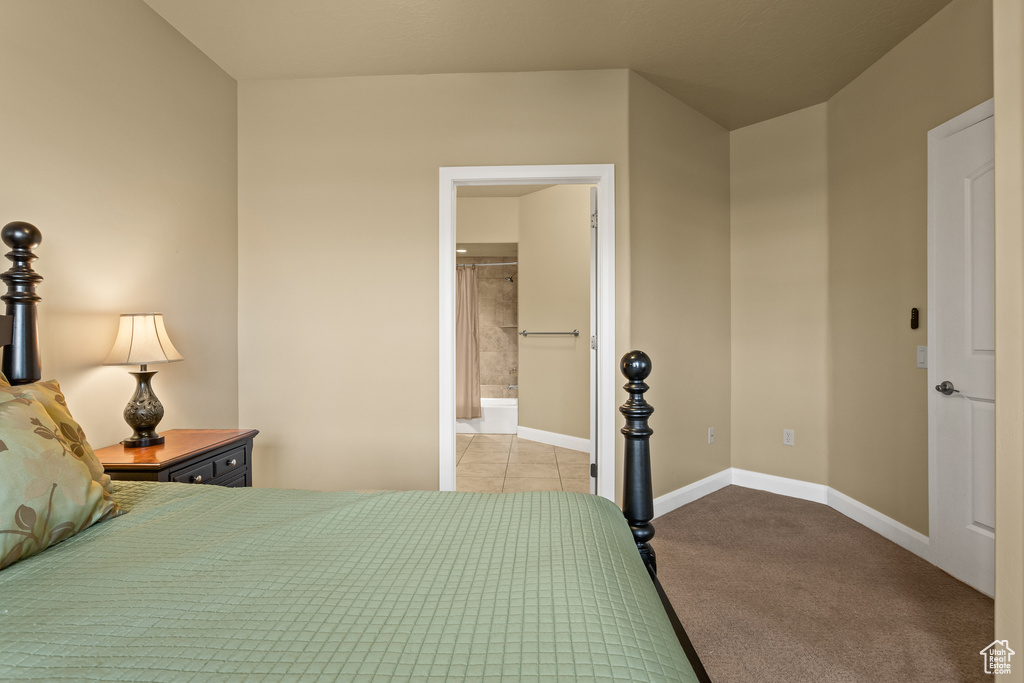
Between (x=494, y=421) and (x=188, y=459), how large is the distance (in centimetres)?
410

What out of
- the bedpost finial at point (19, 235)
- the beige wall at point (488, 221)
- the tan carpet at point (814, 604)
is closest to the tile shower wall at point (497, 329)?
the beige wall at point (488, 221)

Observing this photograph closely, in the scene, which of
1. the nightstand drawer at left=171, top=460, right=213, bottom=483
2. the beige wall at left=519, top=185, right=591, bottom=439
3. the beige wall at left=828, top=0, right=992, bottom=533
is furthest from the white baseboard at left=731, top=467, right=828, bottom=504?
the nightstand drawer at left=171, top=460, right=213, bottom=483

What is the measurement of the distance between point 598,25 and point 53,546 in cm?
292

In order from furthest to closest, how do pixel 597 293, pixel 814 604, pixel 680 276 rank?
1. pixel 680 276
2. pixel 597 293
3. pixel 814 604

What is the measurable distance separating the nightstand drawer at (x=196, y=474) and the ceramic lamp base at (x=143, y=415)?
0.78 ft

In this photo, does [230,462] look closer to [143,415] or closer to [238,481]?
[238,481]

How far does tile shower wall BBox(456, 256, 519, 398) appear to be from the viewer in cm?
674

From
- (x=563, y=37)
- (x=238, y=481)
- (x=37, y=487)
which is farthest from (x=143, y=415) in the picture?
(x=563, y=37)

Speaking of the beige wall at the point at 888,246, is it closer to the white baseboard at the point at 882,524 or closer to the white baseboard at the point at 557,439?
the white baseboard at the point at 882,524

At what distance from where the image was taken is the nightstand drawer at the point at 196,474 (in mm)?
2029

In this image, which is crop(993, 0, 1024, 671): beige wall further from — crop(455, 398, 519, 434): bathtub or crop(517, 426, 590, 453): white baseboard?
crop(455, 398, 519, 434): bathtub

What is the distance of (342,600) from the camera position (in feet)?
2.83

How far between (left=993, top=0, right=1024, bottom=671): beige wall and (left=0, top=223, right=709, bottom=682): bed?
990mm

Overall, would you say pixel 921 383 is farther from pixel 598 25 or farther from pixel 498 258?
pixel 498 258
